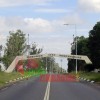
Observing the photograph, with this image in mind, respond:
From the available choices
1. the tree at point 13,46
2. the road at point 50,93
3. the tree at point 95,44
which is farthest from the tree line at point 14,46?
the road at point 50,93

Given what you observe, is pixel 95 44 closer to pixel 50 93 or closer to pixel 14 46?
pixel 14 46

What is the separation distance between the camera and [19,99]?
899 inches

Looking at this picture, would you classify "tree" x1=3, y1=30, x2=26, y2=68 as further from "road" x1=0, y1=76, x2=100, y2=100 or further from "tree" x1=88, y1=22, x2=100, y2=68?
"road" x1=0, y1=76, x2=100, y2=100

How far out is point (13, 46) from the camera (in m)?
112

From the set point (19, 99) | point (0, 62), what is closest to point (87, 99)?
point (19, 99)

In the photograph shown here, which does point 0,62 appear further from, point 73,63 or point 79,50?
point 73,63

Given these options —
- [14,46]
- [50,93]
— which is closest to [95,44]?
[14,46]

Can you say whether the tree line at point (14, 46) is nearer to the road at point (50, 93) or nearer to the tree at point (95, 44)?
the tree at point (95, 44)

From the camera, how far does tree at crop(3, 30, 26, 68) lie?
4352 inches

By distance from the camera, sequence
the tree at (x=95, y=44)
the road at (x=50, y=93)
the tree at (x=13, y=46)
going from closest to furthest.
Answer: the road at (x=50, y=93) < the tree at (x=95, y=44) < the tree at (x=13, y=46)

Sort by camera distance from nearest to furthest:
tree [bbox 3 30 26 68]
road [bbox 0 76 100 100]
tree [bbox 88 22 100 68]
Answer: road [bbox 0 76 100 100], tree [bbox 88 22 100 68], tree [bbox 3 30 26 68]

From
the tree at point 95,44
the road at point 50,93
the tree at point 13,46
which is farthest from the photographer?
the tree at point 13,46

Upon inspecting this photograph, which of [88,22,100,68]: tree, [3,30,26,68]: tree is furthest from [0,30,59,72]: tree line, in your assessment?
[88,22,100,68]: tree

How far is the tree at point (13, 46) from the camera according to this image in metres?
111
